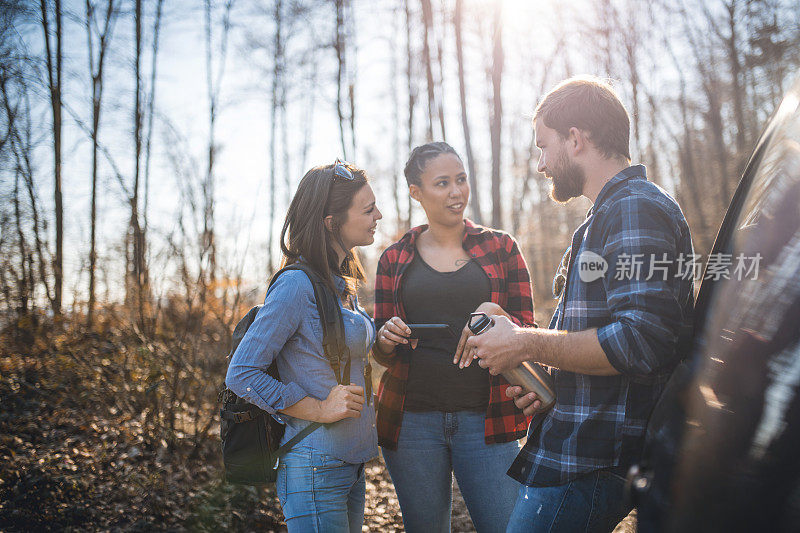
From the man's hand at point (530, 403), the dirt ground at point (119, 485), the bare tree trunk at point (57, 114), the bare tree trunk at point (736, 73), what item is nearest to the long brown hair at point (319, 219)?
the man's hand at point (530, 403)

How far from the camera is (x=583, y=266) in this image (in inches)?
62.5

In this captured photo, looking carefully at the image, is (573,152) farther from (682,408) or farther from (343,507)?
(343,507)

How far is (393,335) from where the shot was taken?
228 centimetres

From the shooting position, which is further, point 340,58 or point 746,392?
point 340,58

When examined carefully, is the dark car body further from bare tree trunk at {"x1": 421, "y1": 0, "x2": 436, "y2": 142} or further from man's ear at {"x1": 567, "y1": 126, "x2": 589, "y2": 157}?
bare tree trunk at {"x1": 421, "y1": 0, "x2": 436, "y2": 142}

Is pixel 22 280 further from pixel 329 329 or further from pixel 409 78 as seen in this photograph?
pixel 409 78

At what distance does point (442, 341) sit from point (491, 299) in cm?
32

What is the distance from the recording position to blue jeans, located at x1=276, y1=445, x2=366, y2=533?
1849mm

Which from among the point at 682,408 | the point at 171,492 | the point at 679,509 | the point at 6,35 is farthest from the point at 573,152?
the point at 6,35

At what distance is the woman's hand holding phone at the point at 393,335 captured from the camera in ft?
7.45

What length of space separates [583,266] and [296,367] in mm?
1130

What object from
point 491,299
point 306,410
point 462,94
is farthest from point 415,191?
point 462,94

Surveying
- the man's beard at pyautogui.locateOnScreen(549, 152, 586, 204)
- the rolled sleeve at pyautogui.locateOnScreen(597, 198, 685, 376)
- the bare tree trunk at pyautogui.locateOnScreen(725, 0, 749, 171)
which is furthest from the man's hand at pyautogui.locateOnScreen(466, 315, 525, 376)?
the bare tree trunk at pyautogui.locateOnScreen(725, 0, 749, 171)

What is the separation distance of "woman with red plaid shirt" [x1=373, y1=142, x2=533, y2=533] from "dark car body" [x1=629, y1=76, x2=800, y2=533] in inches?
43.6
